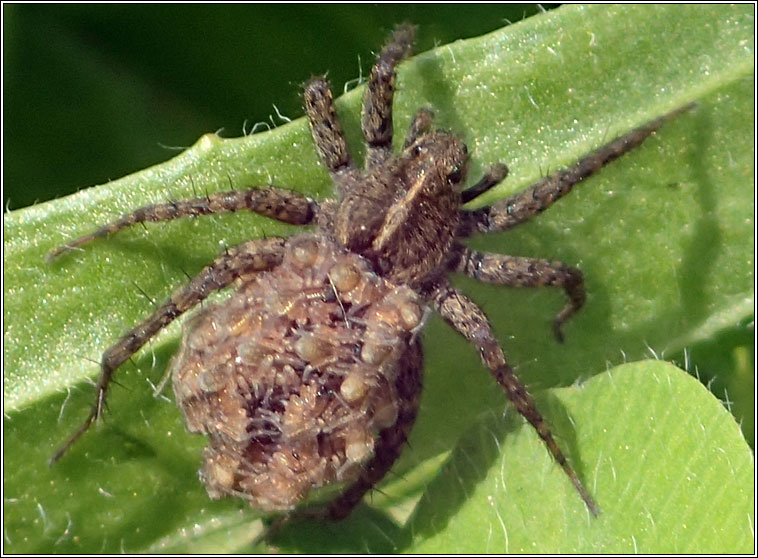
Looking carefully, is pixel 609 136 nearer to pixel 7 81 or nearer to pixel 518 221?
pixel 518 221

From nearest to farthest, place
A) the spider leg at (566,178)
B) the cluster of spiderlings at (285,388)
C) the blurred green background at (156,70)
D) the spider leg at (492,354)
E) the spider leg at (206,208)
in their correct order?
the cluster of spiderlings at (285,388), the spider leg at (492,354), the spider leg at (206,208), the spider leg at (566,178), the blurred green background at (156,70)

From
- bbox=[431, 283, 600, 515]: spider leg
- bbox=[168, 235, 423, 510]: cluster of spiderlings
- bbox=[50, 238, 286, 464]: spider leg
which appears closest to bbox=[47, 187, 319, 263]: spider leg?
bbox=[50, 238, 286, 464]: spider leg

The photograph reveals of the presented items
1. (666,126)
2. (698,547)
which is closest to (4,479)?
(698,547)

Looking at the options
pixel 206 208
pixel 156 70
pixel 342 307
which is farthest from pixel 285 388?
pixel 156 70

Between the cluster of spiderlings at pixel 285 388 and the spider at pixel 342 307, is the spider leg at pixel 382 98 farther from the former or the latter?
the cluster of spiderlings at pixel 285 388

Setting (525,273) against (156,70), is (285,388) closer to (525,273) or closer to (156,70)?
(525,273)

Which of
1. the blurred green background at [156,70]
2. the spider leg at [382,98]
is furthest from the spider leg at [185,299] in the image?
the blurred green background at [156,70]

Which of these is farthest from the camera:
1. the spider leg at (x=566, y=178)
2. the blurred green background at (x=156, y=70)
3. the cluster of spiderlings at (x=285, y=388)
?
the blurred green background at (x=156, y=70)
